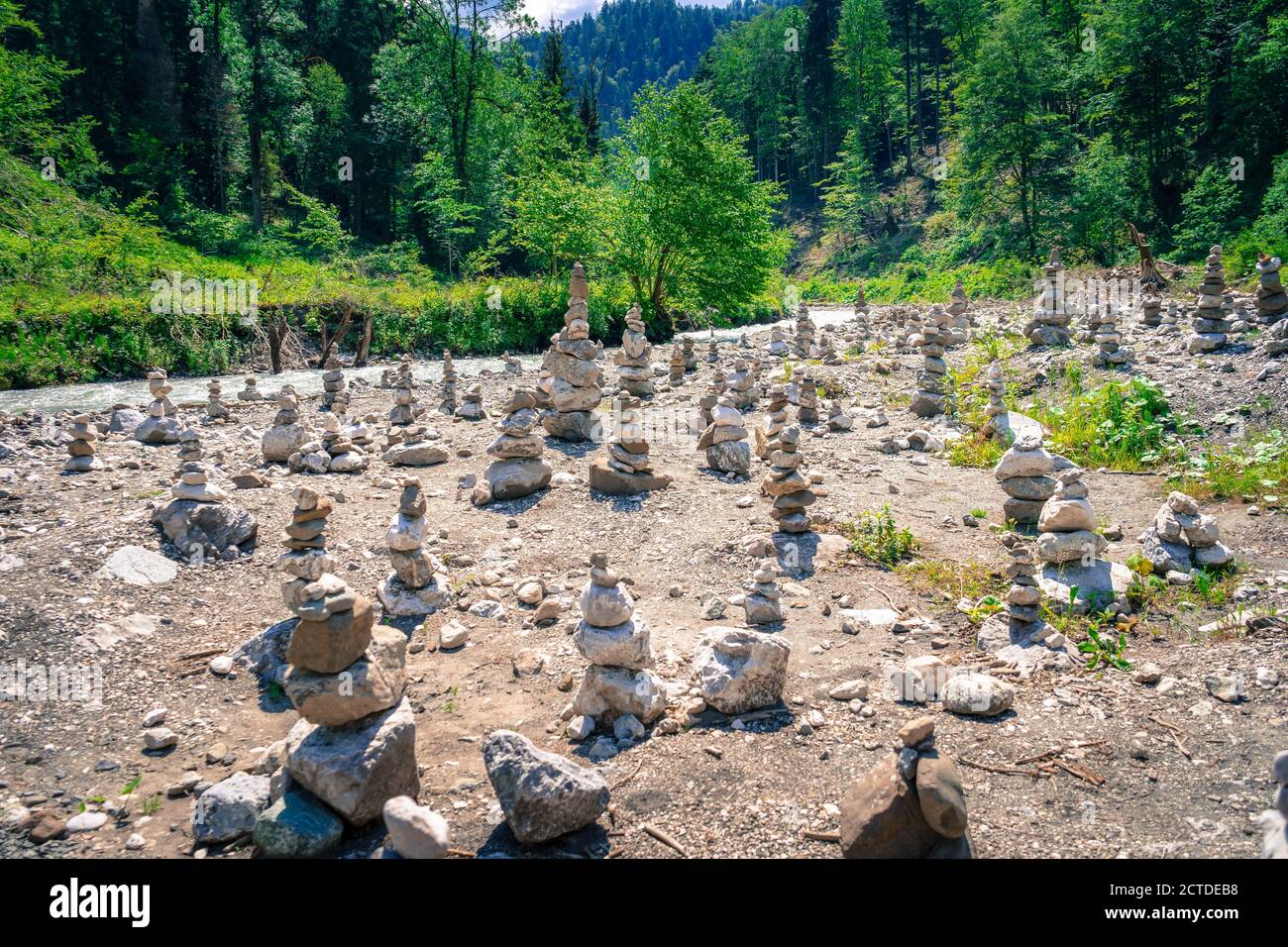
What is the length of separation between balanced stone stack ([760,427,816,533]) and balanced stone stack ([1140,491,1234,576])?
10.3 feet

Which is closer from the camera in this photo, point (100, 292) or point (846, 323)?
point (100, 292)

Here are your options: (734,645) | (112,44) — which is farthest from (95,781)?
(112,44)

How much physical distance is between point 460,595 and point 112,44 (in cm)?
4225

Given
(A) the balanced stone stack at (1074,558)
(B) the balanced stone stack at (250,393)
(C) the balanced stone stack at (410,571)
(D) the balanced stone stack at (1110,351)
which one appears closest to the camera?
(A) the balanced stone stack at (1074,558)

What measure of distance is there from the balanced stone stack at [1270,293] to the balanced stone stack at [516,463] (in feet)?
41.4

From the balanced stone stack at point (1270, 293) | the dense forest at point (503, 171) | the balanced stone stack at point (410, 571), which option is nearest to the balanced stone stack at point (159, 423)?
the balanced stone stack at point (410, 571)

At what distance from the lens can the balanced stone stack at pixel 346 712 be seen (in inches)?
158

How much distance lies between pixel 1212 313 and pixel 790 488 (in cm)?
961

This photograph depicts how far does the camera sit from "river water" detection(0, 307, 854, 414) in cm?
1517

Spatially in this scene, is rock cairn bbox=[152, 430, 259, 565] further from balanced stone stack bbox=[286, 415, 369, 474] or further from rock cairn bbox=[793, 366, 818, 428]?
rock cairn bbox=[793, 366, 818, 428]

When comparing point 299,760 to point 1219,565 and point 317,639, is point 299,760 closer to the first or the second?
point 317,639

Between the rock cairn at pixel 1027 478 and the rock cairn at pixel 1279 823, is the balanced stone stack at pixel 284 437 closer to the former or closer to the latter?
the rock cairn at pixel 1027 478

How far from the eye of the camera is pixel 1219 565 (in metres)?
6.52
